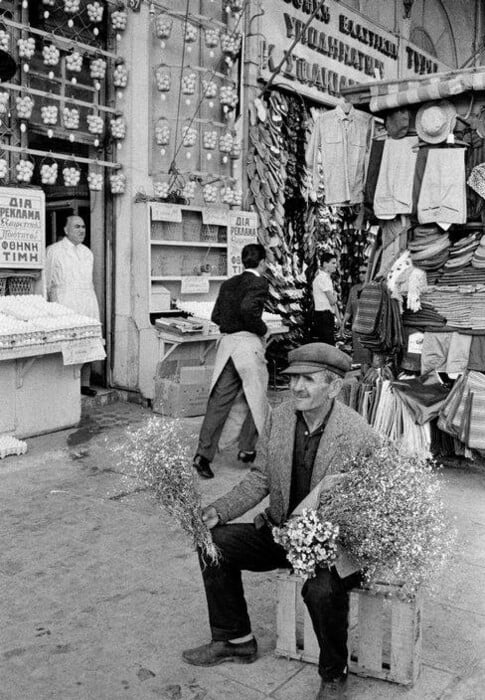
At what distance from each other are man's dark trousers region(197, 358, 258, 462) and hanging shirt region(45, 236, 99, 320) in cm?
226

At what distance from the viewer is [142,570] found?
4.05m

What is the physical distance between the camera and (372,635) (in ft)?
9.68

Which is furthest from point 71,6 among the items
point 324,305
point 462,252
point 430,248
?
point 324,305

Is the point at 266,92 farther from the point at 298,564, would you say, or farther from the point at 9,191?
the point at 298,564

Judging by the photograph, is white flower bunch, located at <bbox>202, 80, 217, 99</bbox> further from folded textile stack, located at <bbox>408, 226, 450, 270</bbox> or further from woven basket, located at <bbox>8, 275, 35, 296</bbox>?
folded textile stack, located at <bbox>408, 226, 450, 270</bbox>

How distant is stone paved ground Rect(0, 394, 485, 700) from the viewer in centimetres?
297

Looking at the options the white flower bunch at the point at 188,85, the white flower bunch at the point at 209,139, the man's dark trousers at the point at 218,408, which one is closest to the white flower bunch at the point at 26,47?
the white flower bunch at the point at 188,85

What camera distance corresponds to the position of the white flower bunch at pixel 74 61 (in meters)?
7.30

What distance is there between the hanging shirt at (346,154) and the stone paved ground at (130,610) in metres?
2.58

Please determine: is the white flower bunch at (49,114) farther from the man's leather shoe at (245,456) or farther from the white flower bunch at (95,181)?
the man's leather shoe at (245,456)

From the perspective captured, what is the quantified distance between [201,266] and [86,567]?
5.27 m

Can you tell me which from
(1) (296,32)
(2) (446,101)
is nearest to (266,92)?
(1) (296,32)

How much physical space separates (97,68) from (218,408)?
3697 millimetres

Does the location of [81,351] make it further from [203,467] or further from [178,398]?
[203,467]
